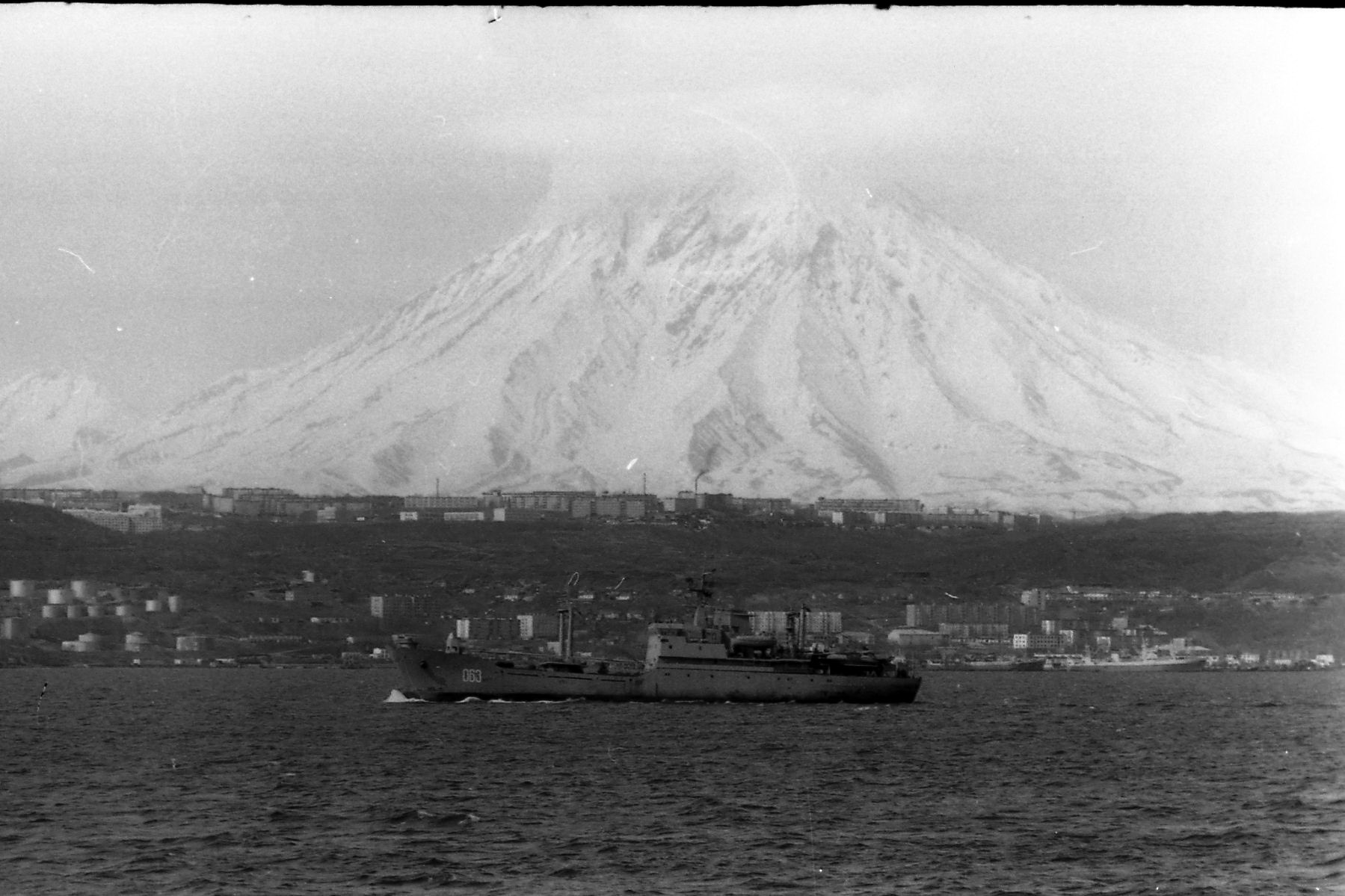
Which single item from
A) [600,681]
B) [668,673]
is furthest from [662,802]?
[600,681]

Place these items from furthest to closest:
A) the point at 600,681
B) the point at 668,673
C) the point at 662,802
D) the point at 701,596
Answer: the point at 701,596, the point at 600,681, the point at 668,673, the point at 662,802

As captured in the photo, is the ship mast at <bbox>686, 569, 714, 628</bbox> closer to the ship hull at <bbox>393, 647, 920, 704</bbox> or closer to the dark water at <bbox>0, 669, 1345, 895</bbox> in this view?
the ship hull at <bbox>393, 647, 920, 704</bbox>

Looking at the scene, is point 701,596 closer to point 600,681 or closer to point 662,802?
point 600,681

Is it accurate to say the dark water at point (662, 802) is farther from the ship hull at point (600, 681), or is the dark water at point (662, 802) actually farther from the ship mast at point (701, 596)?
the ship mast at point (701, 596)

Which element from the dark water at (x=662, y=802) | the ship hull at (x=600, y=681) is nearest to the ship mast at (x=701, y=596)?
the ship hull at (x=600, y=681)

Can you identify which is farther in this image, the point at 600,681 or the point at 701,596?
the point at 701,596

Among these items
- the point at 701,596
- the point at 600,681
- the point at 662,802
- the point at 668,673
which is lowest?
the point at 662,802

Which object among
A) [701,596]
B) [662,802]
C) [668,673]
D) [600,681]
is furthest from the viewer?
[701,596]

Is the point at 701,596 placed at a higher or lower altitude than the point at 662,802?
higher
